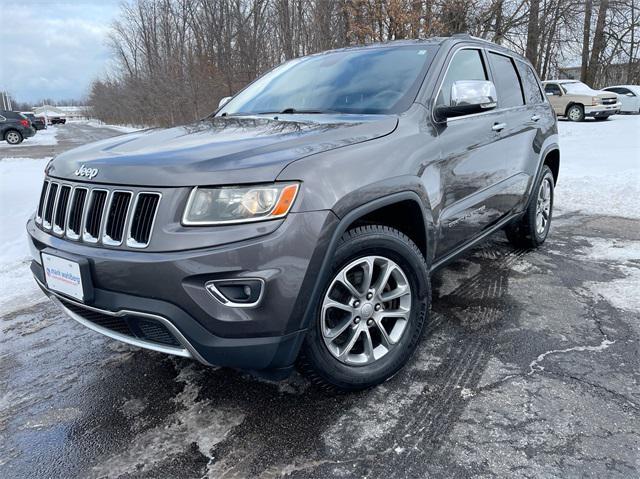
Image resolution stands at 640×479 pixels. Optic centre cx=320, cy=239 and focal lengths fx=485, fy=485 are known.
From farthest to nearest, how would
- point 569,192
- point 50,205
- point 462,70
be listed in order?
point 569,192 < point 462,70 < point 50,205

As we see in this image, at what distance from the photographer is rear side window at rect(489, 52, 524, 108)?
389 centimetres

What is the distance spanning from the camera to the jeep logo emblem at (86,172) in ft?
7.25

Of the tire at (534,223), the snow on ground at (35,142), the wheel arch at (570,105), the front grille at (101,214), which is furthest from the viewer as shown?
the snow on ground at (35,142)

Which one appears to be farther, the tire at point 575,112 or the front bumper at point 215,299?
the tire at point 575,112

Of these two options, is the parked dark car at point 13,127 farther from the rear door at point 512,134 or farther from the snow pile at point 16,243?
the rear door at point 512,134

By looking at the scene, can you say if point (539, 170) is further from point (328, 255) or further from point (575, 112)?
point (575, 112)

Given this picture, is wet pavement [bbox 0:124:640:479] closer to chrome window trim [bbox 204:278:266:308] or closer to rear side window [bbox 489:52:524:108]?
chrome window trim [bbox 204:278:266:308]

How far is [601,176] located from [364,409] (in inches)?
304

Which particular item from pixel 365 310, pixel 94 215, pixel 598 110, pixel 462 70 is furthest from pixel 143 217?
pixel 598 110

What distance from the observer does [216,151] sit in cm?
213

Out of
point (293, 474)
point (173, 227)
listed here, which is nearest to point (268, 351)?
point (293, 474)

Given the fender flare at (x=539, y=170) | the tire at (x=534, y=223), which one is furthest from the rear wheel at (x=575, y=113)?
the fender flare at (x=539, y=170)

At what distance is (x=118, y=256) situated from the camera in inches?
78.6

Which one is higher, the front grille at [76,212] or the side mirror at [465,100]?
the side mirror at [465,100]
